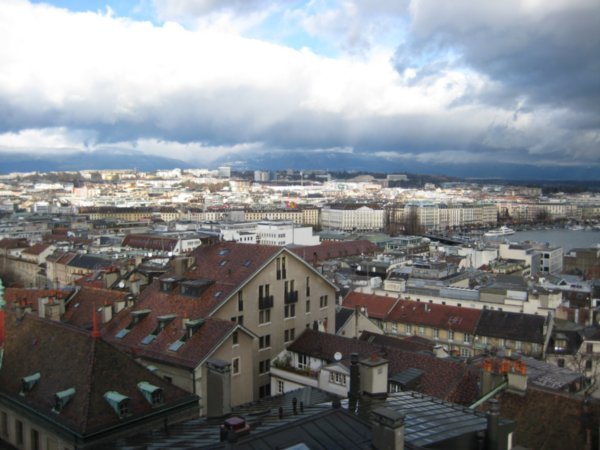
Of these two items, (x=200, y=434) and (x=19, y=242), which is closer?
(x=200, y=434)

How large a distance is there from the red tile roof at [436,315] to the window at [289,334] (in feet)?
77.3

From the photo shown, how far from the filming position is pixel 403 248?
12700 cm

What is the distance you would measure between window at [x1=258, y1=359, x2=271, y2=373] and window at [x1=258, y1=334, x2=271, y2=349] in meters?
0.71

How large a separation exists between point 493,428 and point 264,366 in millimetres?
16044

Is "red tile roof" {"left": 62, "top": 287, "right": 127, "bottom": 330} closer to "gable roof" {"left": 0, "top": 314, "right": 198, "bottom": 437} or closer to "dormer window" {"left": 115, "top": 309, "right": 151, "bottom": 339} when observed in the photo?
"dormer window" {"left": 115, "top": 309, "right": 151, "bottom": 339}

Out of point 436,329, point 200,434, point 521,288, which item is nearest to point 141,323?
point 200,434

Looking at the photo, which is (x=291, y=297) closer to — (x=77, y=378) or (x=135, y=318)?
(x=135, y=318)

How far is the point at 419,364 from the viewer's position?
81.0ft

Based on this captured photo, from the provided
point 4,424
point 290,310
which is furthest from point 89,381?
point 290,310

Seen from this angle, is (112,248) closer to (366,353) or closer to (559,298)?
(559,298)

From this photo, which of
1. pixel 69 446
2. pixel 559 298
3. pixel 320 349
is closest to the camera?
pixel 69 446

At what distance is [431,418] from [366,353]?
10.2 metres

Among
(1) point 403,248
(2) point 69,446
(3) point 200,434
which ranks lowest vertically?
(1) point 403,248

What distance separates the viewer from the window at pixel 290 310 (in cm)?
3088
